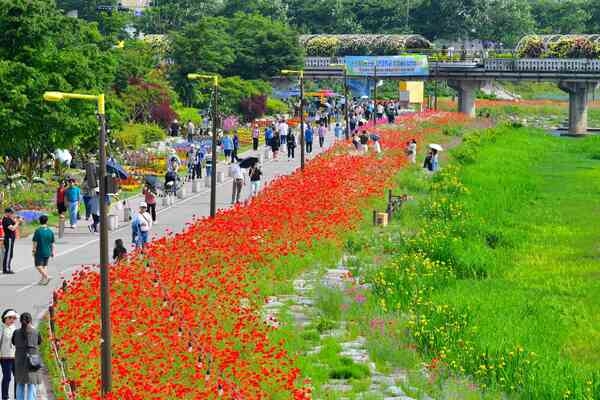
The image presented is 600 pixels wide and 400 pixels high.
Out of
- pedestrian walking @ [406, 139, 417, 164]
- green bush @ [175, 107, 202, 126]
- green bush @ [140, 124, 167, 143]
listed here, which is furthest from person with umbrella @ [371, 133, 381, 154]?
green bush @ [175, 107, 202, 126]

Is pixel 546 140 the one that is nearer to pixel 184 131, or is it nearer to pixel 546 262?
pixel 184 131

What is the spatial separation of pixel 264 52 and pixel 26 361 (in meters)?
86.0

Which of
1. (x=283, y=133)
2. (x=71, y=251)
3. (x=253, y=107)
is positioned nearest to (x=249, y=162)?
(x=71, y=251)

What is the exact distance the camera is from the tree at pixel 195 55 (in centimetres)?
9631

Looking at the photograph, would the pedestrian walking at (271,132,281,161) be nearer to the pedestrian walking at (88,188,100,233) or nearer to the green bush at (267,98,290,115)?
the pedestrian walking at (88,188,100,233)

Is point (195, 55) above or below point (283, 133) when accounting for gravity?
above

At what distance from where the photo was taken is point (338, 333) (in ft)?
96.2

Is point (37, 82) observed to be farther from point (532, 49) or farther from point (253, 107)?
point (532, 49)

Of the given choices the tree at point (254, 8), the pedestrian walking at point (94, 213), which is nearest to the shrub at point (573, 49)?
the tree at point (254, 8)

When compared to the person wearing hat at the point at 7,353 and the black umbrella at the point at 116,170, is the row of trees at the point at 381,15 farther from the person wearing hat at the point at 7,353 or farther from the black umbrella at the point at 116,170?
the person wearing hat at the point at 7,353

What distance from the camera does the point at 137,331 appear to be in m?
26.3

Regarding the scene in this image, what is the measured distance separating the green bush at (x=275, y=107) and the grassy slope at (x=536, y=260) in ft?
95.6

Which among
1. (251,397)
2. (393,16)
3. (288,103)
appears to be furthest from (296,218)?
(393,16)

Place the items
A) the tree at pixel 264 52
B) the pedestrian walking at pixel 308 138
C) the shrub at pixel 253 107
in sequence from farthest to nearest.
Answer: the tree at pixel 264 52 < the shrub at pixel 253 107 < the pedestrian walking at pixel 308 138
